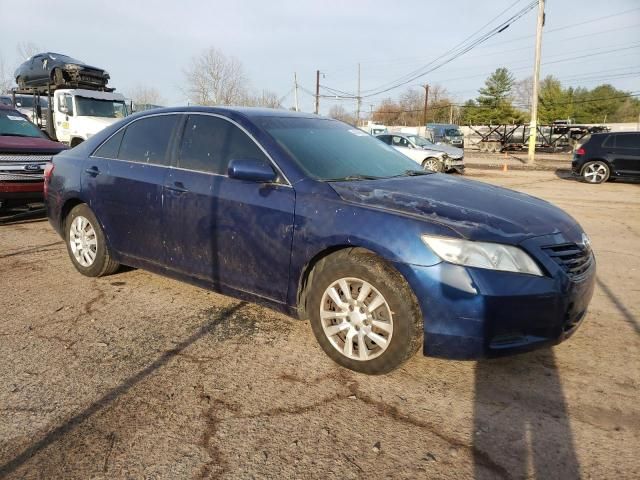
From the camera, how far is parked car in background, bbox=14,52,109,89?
15.0 metres

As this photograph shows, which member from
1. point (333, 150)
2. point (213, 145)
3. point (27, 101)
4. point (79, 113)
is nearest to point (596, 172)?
point (333, 150)

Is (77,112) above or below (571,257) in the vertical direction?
above

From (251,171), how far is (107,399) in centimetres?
158

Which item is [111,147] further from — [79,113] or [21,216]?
[79,113]

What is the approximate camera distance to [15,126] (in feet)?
27.2

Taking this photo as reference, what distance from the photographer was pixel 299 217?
312cm

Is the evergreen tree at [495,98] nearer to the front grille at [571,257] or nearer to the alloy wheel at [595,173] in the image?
the alloy wheel at [595,173]

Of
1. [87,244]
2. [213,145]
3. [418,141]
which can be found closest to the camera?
[213,145]

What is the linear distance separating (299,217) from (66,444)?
1705 millimetres

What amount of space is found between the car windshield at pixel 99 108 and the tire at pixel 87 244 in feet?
36.7

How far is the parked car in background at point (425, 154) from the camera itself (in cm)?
1670

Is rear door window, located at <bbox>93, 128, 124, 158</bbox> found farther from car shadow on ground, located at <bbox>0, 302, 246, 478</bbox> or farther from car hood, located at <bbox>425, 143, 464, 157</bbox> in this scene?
car hood, located at <bbox>425, 143, 464, 157</bbox>

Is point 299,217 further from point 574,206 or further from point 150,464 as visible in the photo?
point 574,206

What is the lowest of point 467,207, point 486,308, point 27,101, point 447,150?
point 486,308
